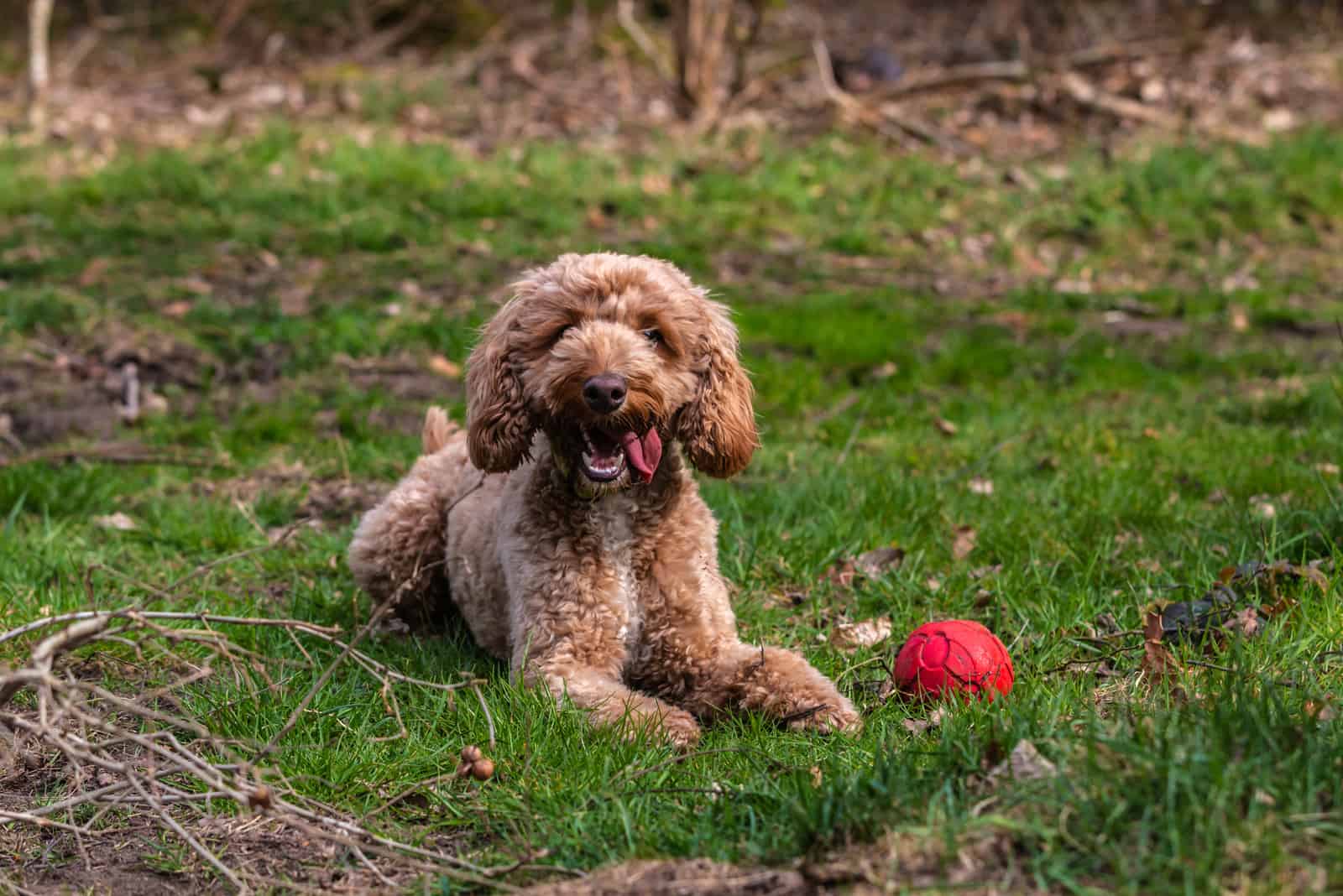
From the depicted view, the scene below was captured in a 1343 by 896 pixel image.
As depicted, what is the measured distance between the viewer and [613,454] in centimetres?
Answer: 414

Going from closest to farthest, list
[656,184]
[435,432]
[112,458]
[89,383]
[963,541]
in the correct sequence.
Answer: [963,541] < [435,432] < [112,458] < [89,383] < [656,184]

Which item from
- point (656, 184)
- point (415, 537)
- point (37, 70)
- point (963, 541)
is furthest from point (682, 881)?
point (37, 70)

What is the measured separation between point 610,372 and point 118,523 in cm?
301

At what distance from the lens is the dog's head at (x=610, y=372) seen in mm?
4031

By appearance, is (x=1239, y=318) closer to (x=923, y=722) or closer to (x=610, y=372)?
(x=923, y=722)

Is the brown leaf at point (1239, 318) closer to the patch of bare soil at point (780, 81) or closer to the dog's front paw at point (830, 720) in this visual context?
the patch of bare soil at point (780, 81)

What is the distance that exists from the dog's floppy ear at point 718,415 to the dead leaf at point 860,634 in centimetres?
72

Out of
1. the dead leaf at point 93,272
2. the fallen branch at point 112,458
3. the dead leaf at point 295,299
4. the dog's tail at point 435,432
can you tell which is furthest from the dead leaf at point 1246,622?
the dead leaf at point 93,272

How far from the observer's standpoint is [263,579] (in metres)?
5.46

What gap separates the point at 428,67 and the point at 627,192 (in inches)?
203

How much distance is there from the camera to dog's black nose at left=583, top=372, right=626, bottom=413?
152 inches

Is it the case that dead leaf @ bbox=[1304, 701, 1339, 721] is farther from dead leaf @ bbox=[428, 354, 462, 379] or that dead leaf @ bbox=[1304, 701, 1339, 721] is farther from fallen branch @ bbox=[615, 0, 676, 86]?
fallen branch @ bbox=[615, 0, 676, 86]

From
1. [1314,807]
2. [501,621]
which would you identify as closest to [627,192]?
[501,621]

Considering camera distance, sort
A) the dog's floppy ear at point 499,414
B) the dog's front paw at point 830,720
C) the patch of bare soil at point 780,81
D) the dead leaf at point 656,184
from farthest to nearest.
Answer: the patch of bare soil at point 780,81 < the dead leaf at point 656,184 < the dog's floppy ear at point 499,414 < the dog's front paw at point 830,720
